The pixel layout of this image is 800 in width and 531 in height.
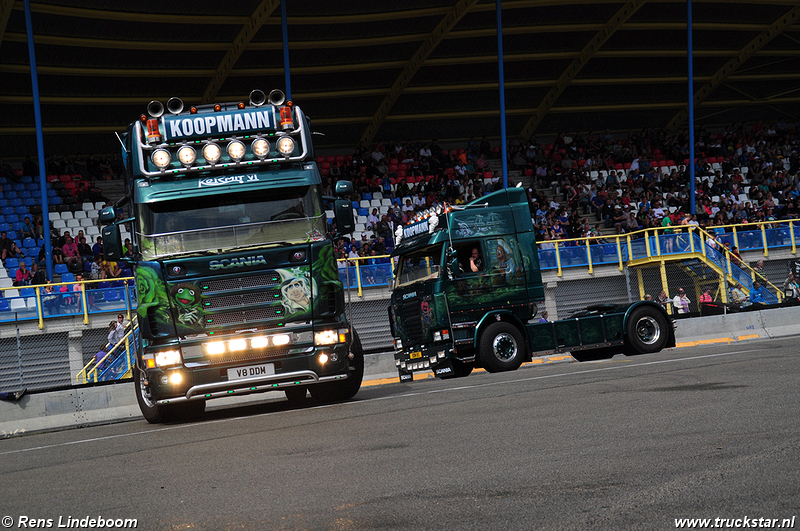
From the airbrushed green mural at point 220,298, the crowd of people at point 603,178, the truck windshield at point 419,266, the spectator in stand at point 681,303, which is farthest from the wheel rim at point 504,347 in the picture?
the crowd of people at point 603,178

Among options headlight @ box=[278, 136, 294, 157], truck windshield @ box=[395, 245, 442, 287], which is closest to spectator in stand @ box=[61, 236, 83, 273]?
truck windshield @ box=[395, 245, 442, 287]

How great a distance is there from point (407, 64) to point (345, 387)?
995 inches

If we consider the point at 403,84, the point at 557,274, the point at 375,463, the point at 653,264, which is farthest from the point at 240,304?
the point at 403,84

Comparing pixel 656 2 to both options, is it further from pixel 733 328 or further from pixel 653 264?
pixel 733 328

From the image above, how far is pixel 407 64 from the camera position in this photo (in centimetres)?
3653

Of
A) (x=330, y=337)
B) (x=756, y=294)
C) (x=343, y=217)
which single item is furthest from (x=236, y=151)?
(x=756, y=294)

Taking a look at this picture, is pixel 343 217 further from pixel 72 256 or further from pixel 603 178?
pixel 603 178

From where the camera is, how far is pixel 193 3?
29922mm

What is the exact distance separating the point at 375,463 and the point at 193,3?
85.4ft

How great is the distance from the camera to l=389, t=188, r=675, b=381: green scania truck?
1631cm

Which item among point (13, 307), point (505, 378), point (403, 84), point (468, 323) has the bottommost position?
point (505, 378)

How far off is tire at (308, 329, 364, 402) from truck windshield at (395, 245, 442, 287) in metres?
3.45

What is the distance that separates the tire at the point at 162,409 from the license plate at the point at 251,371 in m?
1.66

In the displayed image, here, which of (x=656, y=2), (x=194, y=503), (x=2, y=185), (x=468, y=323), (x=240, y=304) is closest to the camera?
(x=194, y=503)
